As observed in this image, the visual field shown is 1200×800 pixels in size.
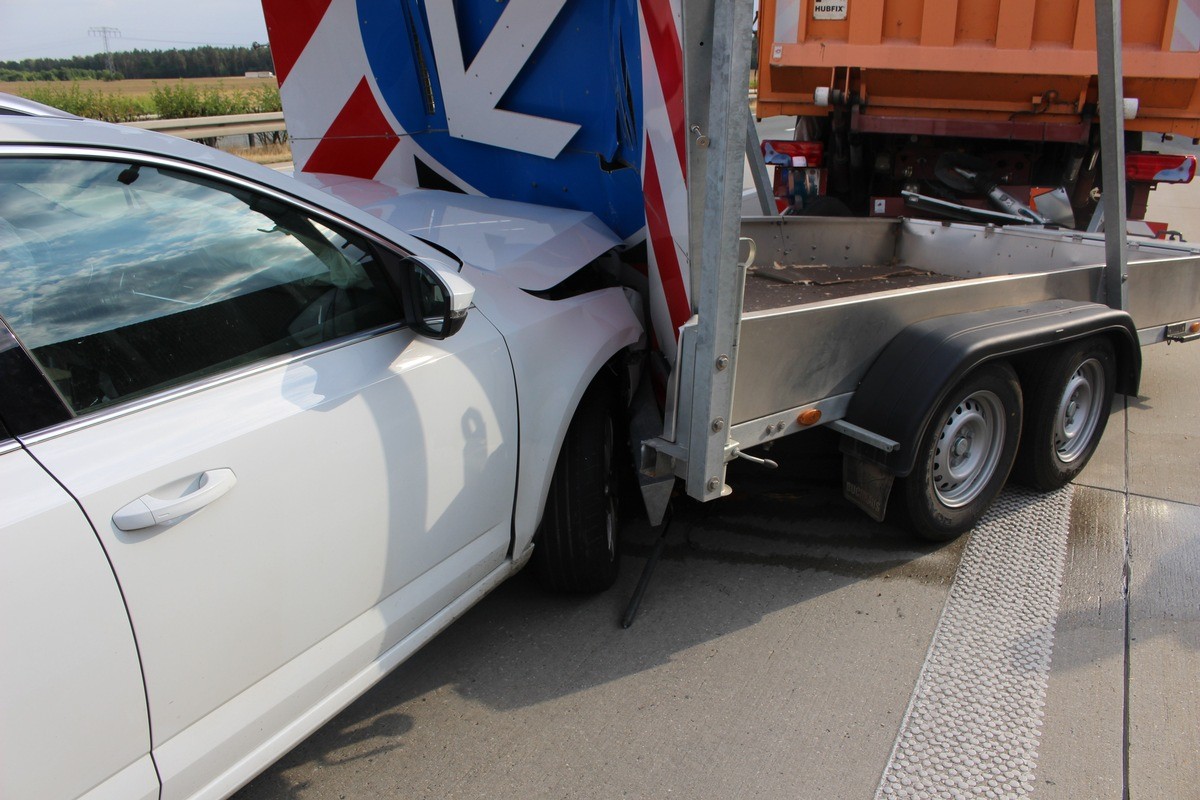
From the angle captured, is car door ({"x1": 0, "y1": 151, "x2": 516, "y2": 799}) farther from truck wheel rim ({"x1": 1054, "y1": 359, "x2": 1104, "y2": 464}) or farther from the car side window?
truck wheel rim ({"x1": 1054, "y1": 359, "x2": 1104, "y2": 464})

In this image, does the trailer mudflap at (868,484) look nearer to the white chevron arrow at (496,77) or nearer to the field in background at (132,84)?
the white chevron arrow at (496,77)

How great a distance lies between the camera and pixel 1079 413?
4031 millimetres

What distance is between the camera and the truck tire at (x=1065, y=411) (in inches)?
146

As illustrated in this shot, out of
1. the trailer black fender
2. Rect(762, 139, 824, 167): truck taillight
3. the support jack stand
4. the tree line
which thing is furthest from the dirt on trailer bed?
the tree line

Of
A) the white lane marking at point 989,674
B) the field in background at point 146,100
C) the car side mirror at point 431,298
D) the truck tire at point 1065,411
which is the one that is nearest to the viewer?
the car side mirror at point 431,298

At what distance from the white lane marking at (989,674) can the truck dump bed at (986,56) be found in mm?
3552

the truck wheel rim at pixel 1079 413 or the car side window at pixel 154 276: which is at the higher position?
the car side window at pixel 154 276

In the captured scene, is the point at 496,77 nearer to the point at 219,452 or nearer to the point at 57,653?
the point at 219,452

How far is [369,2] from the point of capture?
4250 mm

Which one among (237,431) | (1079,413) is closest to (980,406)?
(1079,413)

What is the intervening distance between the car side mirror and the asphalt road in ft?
3.97

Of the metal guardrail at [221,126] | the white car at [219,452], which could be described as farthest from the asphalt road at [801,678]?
the metal guardrail at [221,126]

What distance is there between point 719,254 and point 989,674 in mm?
1614

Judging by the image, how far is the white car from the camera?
5.13ft
